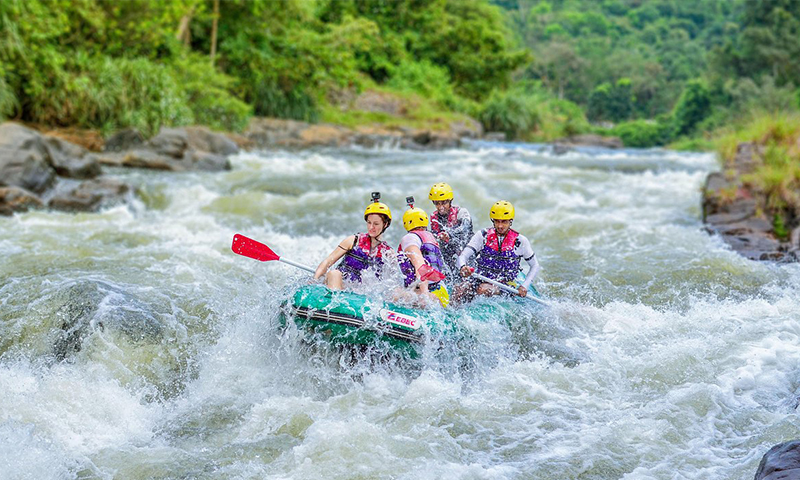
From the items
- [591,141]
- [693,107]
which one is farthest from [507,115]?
[693,107]

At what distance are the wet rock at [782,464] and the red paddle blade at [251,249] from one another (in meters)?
3.44

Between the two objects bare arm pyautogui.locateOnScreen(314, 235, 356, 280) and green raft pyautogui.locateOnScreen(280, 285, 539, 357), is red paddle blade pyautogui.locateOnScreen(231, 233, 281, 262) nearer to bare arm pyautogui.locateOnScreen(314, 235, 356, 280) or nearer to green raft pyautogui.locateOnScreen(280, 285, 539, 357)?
bare arm pyautogui.locateOnScreen(314, 235, 356, 280)

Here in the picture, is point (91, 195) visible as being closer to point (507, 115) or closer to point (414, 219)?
point (414, 219)

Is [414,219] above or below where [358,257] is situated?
above

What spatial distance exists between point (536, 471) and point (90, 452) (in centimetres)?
231

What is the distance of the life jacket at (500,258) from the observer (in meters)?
6.11

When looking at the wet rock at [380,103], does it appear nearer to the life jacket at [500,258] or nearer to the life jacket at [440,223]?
the life jacket at [440,223]

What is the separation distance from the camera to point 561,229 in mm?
9633

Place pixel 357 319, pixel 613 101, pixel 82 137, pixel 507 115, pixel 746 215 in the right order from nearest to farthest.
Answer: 1. pixel 357 319
2. pixel 746 215
3. pixel 82 137
4. pixel 507 115
5. pixel 613 101

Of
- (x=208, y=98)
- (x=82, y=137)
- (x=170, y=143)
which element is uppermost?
(x=208, y=98)

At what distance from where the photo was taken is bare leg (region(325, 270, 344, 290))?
5.34 meters

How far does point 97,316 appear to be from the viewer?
5359mm

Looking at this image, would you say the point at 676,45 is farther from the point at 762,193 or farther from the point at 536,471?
the point at 536,471

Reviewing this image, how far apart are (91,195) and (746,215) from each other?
8210 millimetres
